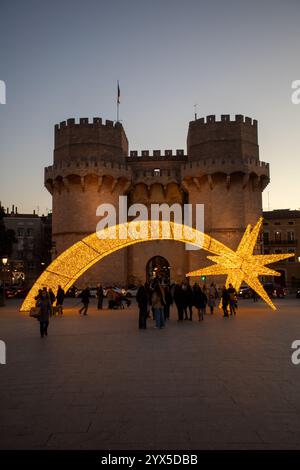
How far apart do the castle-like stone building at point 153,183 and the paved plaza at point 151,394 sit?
24.8 m

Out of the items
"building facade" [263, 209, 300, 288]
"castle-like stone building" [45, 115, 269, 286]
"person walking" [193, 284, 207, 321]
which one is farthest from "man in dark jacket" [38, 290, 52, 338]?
"building facade" [263, 209, 300, 288]

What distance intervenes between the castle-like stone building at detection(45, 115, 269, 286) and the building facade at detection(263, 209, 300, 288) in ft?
52.9

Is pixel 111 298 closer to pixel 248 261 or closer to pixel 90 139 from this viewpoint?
pixel 248 261

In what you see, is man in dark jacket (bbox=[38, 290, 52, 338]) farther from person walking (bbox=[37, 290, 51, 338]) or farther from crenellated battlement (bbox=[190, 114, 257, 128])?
crenellated battlement (bbox=[190, 114, 257, 128])

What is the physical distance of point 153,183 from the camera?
37.0 meters

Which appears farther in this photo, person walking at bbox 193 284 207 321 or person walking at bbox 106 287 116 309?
person walking at bbox 106 287 116 309

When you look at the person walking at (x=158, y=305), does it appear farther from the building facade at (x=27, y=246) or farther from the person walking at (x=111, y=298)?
the building facade at (x=27, y=246)

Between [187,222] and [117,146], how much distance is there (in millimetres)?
8547

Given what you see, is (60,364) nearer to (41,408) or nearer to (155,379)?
(155,379)

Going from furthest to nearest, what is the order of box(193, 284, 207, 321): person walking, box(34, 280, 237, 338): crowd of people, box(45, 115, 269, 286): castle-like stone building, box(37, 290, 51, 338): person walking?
box(45, 115, 269, 286): castle-like stone building
box(193, 284, 207, 321): person walking
box(34, 280, 237, 338): crowd of people
box(37, 290, 51, 338): person walking

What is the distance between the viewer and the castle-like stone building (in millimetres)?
35219

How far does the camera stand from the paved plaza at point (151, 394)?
13.8ft

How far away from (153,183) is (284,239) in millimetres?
22146

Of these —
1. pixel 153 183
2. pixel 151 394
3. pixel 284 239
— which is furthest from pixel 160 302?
pixel 284 239
